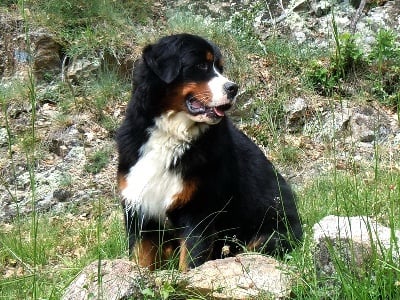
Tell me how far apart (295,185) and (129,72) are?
11.8 ft

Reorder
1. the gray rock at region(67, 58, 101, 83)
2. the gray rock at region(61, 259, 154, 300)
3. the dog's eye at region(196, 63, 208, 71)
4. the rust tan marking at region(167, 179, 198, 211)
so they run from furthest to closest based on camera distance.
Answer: the gray rock at region(67, 58, 101, 83) < the dog's eye at region(196, 63, 208, 71) < the rust tan marking at region(167, 179, 198, 211) < the gray rock at region(61, 259, 154, 300)

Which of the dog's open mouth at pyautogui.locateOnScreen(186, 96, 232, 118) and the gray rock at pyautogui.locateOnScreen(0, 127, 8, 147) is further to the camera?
the gray rock at pyautogui.locateOnScreen(0, 127, 8, 147)

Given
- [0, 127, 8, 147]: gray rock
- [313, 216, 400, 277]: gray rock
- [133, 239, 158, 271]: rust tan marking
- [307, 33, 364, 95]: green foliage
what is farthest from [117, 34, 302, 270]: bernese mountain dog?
[307, 33, 364, 95]: green foliage

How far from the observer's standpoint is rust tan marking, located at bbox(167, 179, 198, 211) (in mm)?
3621

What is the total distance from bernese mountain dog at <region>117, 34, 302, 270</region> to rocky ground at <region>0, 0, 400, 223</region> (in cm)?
231

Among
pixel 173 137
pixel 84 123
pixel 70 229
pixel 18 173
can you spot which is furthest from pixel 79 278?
pixel 84 123

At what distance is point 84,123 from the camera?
26.8ft

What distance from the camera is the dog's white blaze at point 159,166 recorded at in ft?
12.3

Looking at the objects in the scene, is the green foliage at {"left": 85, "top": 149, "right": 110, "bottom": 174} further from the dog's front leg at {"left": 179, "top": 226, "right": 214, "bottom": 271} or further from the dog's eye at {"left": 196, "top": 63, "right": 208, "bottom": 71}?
the dog's front leg at {"left": 179, "top": 226, "right": 214, "bottom": 271}

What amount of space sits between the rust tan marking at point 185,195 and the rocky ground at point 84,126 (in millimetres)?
2585

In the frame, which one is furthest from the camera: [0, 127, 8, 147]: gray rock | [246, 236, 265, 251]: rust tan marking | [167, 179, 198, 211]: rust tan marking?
[0, 127, 8, 147]: gray rock

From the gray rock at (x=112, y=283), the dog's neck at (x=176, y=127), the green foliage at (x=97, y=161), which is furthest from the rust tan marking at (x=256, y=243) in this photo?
the green foliage at (x=97, y=161)

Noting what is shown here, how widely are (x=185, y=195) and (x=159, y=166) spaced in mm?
298

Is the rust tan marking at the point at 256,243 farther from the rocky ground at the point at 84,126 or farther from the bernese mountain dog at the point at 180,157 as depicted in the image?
the rocky ground at the point at 84,126
